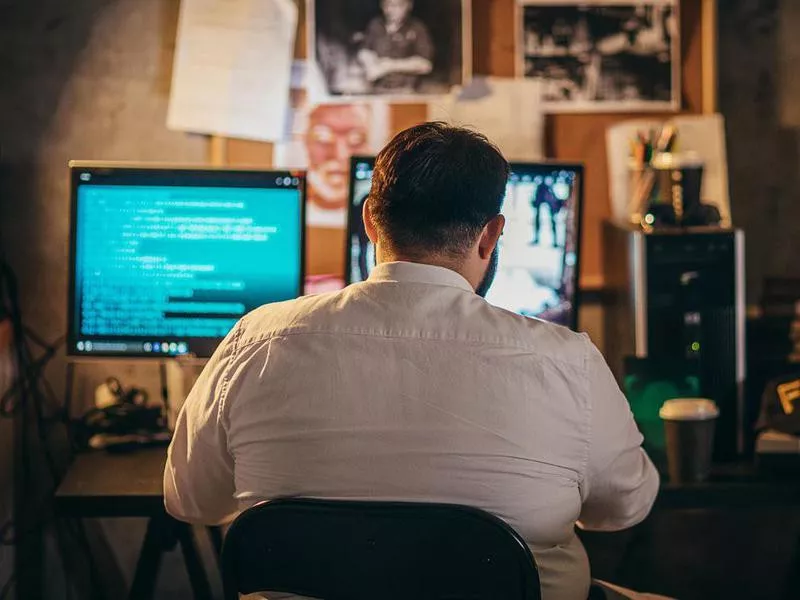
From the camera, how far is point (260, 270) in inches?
84.0

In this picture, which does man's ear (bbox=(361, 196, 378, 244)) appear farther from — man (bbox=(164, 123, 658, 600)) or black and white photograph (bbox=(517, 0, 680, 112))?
black and white photograph (bbox=(517, 0, 680, 112))

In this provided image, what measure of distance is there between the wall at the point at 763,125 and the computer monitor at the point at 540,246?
584 mm

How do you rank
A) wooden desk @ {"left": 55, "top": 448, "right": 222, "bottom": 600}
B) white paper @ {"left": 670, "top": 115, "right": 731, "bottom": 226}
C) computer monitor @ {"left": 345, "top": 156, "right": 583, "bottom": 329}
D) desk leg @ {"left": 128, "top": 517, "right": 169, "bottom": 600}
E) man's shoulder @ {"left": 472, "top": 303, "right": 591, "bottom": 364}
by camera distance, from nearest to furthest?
man's shoulder @ {"left": 472, "top": 303, "right": 591, "bottom": 364}, wooden desk @ {"left": 55, "top": 448, "right": 222, "bottom": 600}, desk leg @ {"left": 128, "top": 517, "right": 169, "bottom": 600}, computer monitor @ {"left": 345, "top": 156, "right": 583, "bottom": 329}, white paper @ {"left": 670, "top": 115, "right": 731, "bottom": 226}

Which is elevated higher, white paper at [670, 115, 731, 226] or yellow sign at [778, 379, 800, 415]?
white paper at [670, 115, 731, 226]

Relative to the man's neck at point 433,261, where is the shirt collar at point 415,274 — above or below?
A: below

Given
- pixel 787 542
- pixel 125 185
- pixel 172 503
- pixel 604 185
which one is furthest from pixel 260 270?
pixel 787 542

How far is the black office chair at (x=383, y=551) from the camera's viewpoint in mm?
1172

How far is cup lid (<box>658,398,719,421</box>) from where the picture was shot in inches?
72.1

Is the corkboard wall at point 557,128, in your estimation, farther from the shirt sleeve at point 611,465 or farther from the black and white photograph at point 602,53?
the shirt sleeve at point 611,465

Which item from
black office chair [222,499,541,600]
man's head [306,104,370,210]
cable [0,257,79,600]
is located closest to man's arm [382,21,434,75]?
man's head [306,104,370,210]

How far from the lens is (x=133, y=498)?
178 cm

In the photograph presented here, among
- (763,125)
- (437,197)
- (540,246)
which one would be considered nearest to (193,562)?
(540,246)

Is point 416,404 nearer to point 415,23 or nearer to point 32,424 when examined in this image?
point 415,23

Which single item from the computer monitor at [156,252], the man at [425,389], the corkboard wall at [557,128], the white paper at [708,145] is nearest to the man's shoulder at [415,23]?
the corkboard wall at [557,128]
